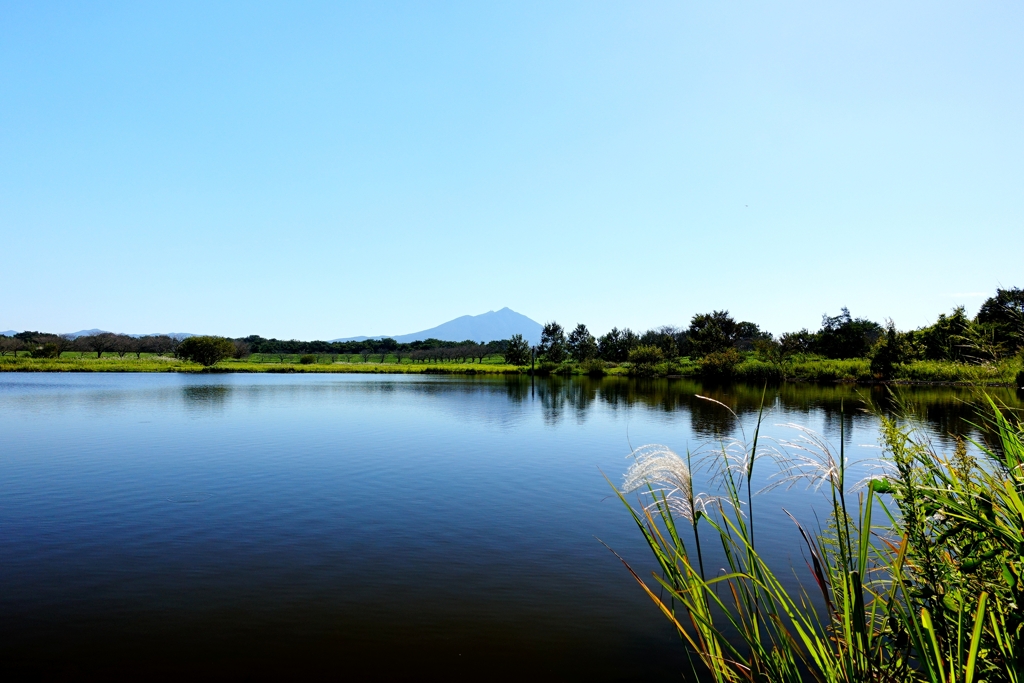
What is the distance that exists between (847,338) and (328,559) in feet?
279

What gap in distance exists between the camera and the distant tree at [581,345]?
377 feet

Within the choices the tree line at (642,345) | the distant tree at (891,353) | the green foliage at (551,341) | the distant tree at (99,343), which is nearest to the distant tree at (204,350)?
the tree line at (642,345)

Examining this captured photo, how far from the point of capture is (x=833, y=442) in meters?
24.5

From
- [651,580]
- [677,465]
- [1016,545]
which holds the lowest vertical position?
[651,580]

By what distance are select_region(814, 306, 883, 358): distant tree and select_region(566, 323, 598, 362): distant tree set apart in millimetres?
40555

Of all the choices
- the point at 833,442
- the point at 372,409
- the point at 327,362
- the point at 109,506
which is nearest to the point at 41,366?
the point at 327,362

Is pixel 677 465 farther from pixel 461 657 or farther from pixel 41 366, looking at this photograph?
pixel 41 366

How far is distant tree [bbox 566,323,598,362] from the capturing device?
11500 cm

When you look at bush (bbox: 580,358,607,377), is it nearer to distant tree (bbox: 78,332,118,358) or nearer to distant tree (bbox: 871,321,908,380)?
distant tree (bbox: 871,321,908,380)

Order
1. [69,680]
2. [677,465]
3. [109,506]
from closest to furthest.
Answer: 1. [677,465]
2. [69,680]
3. [109,506]

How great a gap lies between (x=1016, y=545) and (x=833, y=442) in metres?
24.5

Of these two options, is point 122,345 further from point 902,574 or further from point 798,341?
point 902,574

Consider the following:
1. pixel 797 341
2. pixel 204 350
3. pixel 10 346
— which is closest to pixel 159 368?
pixel 204 350

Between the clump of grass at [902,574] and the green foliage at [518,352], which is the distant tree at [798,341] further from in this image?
the clump of grass at [902,574]
